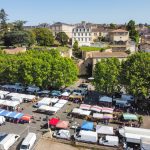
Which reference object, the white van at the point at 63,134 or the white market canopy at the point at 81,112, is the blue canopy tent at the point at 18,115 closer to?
the white van at the point at 63,134

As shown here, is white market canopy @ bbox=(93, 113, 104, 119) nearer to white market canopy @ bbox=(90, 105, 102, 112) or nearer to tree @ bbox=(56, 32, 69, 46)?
white market canopy @ bbox=(90, 105, 102, 112)

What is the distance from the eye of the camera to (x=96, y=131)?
32281 millimetres

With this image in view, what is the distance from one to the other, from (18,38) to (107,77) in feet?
144

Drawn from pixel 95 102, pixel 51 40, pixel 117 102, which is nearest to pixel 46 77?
pixel 95 102

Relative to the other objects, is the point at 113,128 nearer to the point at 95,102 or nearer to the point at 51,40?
the point at 95,102

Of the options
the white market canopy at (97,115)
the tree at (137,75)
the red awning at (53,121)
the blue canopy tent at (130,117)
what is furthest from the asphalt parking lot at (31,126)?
the tree at (137,75)

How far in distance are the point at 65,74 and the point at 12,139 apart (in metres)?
20.0

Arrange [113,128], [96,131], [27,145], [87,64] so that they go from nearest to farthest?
1. [27,145]
2. [96,131]
3. [113,128]
4. [87,64]

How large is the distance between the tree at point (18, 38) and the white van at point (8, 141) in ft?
172

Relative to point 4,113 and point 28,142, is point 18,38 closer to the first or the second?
point 4,113

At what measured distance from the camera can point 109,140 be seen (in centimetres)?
3003

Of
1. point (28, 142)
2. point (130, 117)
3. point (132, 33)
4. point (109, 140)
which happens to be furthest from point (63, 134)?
point (132, 33)

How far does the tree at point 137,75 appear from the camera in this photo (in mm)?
40031

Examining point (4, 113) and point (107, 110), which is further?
point (107, 110)
